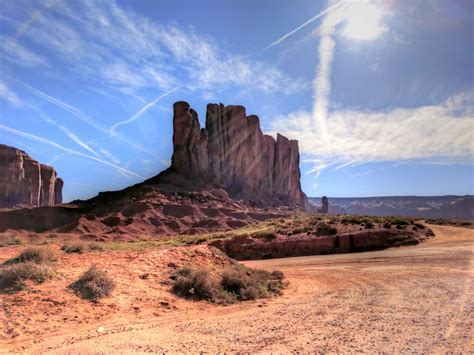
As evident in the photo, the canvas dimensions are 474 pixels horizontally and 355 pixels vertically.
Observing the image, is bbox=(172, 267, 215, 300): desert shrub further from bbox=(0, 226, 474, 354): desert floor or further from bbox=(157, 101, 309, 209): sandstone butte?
bbox=(157, 101, 309, 209): sandstone butte

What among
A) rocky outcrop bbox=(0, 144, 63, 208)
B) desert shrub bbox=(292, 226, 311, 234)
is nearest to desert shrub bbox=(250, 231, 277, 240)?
desert shrub bbox=(292, 226, 311, 234)

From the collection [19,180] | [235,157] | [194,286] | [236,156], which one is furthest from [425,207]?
[194,286]

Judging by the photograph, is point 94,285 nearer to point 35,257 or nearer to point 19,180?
point 35,257

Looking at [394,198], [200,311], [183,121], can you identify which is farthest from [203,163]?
[394,198]

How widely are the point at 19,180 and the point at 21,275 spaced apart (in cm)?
10667

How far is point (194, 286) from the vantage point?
12.3 m

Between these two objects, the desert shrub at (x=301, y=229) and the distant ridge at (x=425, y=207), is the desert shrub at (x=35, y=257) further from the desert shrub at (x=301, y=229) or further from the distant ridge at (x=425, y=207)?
the distant ridge at (x=425, y=207)

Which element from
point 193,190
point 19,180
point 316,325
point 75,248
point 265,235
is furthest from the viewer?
point 19,180

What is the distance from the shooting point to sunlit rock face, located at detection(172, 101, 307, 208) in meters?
78.8

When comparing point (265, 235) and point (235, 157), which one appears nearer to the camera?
point (265, 235)

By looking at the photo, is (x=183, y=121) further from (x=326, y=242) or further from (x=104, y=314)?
(x=104, y=314)

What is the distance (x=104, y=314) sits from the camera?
30.6 feet

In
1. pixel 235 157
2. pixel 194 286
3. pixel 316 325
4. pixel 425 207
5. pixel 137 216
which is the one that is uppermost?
pixel 235 157

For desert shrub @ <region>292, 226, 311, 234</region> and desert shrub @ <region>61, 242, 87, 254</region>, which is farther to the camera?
desert shrub @ <region>292, 226, 311, 234</region>
